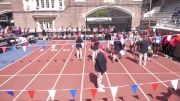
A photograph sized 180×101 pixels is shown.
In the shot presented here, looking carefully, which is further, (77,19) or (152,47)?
(77,19)

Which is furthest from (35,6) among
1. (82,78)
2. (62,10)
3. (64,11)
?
(82,78)

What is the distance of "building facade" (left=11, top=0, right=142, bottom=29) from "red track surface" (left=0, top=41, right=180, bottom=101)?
17.2 meters

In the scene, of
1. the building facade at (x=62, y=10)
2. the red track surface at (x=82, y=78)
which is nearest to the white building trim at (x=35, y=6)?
the building facade at (x=62, y=10)

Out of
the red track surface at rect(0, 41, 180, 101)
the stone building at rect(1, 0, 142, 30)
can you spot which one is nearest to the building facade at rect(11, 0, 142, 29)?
the stone building at rect(1, 0, 142, 30)

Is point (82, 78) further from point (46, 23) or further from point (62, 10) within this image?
point (46, 23)

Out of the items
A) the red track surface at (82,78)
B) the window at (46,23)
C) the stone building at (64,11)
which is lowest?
the red track surface at (82,78)

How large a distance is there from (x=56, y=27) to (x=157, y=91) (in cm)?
2514

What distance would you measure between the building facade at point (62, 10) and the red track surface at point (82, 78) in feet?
56.3

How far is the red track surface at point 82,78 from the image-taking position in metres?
8.78

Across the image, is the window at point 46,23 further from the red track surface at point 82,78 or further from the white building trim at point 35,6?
the red track surface at point 82,78

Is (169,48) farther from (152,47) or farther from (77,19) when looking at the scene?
(77,19)

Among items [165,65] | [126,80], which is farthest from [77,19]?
[126,80]

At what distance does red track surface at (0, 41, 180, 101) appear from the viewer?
8.78 metres

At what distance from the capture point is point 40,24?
33.2 meters
